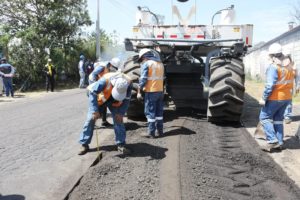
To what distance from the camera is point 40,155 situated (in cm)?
604

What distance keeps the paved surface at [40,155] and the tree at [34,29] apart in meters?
11.1

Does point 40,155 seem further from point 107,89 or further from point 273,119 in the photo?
point 273,119

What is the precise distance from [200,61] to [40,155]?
4957 millimetres

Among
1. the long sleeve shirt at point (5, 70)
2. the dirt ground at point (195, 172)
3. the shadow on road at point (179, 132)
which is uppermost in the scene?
the long sleeve shirt at point (5, 70)

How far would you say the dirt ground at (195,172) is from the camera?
4445 millimetres

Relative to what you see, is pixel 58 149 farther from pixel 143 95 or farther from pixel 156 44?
pixel 156 44

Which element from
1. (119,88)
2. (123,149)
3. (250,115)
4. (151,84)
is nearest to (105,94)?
(119,88)

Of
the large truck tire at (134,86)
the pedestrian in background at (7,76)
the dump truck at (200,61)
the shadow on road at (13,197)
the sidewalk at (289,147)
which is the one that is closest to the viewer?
the shadow on road at (13,197)

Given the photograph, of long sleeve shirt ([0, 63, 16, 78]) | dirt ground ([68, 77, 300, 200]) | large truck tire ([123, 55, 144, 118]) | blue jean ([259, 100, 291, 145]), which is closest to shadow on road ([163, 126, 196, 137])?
dirt ground ([68, 77, 300, 200])

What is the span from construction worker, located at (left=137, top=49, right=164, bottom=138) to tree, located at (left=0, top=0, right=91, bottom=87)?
14937 mm

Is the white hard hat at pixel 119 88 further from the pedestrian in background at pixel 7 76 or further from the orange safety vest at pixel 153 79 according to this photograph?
the pedestrian in background at pixel 7 76

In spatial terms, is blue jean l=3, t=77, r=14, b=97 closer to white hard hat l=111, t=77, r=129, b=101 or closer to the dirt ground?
the dirt ground

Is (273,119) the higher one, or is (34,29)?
(34,29)


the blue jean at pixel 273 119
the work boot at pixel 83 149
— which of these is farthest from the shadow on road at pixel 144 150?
the blue jean at pixel 273 119
